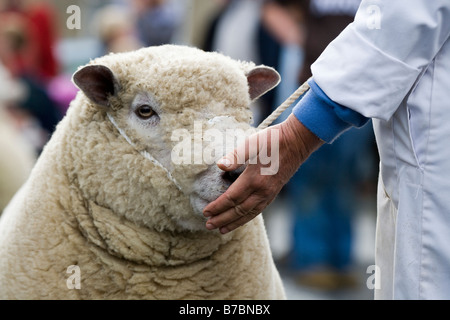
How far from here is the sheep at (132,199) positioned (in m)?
2.34

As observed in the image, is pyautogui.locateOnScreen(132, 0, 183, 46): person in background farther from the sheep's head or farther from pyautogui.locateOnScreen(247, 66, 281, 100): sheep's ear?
the sheep's head

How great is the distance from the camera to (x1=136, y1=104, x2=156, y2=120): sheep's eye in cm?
240

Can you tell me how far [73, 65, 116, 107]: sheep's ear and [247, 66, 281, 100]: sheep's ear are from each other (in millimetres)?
479

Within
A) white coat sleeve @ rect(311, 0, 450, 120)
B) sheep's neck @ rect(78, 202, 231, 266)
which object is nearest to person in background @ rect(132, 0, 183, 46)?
sheep's neck @ rect(78, 202, 231, 266)

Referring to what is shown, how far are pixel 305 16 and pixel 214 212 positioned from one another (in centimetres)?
384

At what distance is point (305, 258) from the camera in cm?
600

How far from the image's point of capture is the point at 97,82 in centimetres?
245

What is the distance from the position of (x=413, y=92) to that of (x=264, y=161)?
1.48 feet

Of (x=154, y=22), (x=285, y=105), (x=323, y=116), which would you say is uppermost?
(x=154, y=22)

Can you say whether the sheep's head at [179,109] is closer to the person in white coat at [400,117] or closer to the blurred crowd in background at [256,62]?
the person in white coat at [400,117]

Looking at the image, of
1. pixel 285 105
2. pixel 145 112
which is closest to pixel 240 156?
pixel 285 105

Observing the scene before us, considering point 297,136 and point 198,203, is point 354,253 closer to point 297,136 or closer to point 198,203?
point 198,203

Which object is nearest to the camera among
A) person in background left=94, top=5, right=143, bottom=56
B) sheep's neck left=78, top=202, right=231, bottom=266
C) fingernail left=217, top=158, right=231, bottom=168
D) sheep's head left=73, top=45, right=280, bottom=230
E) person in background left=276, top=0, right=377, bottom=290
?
fingernail left=217, top=158, right=231, bottom=168

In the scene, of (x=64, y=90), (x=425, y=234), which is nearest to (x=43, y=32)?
(x=64, y=90)
